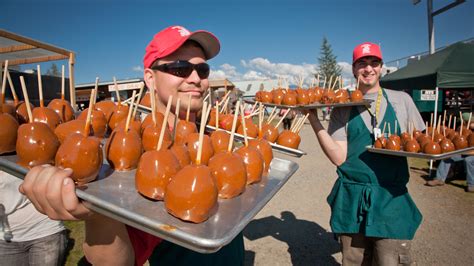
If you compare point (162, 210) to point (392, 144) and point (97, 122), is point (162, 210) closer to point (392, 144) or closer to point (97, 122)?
point (97, 122)

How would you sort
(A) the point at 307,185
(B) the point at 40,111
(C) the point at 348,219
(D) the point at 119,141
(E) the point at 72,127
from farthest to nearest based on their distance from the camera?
(A) the point at 307,185
(C) the point at 348,219
(B) the point at 40,111
(E) the point at 72,127
(D) the point at 119,141

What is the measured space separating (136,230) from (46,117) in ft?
2.64

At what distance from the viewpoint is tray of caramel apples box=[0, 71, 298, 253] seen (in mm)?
962

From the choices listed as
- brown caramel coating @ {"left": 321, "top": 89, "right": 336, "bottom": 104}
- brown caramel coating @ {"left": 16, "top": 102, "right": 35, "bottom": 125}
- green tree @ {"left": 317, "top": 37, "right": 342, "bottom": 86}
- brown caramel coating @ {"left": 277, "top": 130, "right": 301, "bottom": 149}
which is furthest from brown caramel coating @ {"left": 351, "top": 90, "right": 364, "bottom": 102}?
green tree @ {"left": 317, "top": 37, "right": 342, "bottom": 86}

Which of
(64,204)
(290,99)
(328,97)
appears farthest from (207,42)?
(328,97)

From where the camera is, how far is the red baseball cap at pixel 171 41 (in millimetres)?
1848

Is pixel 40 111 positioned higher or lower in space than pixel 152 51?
lower

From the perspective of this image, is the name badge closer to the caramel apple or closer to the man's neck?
the man's neck

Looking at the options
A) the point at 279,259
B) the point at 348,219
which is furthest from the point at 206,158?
the point at 279,259

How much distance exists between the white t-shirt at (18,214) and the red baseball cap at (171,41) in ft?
5.91

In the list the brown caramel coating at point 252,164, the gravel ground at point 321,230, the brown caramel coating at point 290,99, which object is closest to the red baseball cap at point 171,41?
the brown caramel coating at point 252,164

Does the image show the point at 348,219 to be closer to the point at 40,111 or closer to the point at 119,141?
the point at 119,141

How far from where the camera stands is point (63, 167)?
1.17m

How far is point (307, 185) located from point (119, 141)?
652cm
